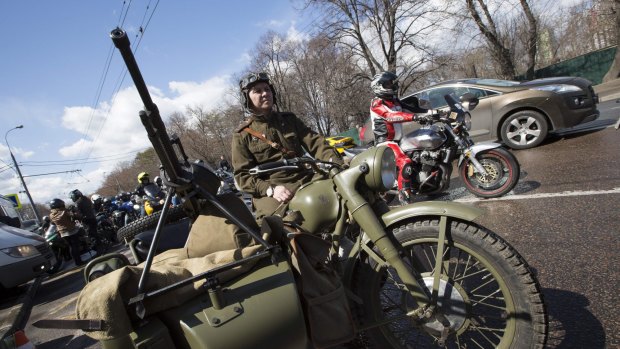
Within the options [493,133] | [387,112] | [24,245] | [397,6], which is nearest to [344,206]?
[387,112]

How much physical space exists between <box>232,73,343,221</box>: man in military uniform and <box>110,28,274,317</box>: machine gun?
88 centimetres

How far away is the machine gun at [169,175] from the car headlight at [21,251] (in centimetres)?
661

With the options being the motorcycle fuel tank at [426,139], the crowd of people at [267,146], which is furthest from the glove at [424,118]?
the crowd of people at [267,146]

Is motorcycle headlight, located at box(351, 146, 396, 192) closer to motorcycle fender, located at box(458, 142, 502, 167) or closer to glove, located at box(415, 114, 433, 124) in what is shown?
glove, located at box(415, 114, 433, 124)

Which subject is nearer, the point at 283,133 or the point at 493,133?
the point at 283,133

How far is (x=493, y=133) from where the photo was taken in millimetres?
7113

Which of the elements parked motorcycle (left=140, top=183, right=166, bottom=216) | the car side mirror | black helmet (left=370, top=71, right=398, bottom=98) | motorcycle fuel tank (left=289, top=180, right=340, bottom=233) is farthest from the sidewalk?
parked motorcycle (left=140, top=183, right=166, bottom=216)

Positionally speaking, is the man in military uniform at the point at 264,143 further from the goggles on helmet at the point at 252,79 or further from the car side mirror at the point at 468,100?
the car side mirror at the point at 468,100

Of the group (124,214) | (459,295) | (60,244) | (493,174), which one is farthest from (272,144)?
(124,214)

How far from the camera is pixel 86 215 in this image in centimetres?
1073

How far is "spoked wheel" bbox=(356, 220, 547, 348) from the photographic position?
159 cm

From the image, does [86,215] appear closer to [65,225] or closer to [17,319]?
[65,225]

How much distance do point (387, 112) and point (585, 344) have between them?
3.28m

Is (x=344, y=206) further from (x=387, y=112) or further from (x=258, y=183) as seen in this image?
(x=387, y=112)
